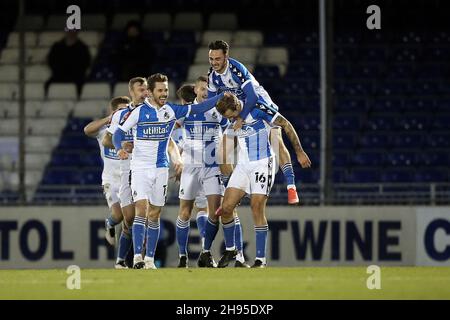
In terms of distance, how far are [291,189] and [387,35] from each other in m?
11.0

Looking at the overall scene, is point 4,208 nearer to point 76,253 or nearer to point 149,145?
point 76,253

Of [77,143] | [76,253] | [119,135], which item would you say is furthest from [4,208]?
[119,135]

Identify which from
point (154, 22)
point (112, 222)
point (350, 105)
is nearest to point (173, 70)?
point (154, 22)

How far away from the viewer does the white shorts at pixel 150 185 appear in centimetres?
1390

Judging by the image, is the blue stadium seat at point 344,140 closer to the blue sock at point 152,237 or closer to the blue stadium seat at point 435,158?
the blue stadium seat at point 435,158

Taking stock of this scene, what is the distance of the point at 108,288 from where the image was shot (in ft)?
39.4

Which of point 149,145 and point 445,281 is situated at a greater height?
point 149,145

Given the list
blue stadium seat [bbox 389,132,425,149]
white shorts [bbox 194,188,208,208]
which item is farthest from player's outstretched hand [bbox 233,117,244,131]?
blue stadium seat [bbox 389,132,425,149]

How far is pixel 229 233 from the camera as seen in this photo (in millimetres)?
14031

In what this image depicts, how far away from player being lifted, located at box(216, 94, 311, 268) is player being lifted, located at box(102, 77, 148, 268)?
4.18 ft

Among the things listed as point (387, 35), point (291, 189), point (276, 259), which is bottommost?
point (276, 259)

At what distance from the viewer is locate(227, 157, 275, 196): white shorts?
1362cm

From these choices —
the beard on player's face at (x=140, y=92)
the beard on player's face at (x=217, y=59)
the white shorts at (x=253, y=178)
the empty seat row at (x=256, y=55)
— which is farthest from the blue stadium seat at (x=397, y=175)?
the beard on player's face at (x=217, y=59)

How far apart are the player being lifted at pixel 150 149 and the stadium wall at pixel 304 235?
15.1 feet
